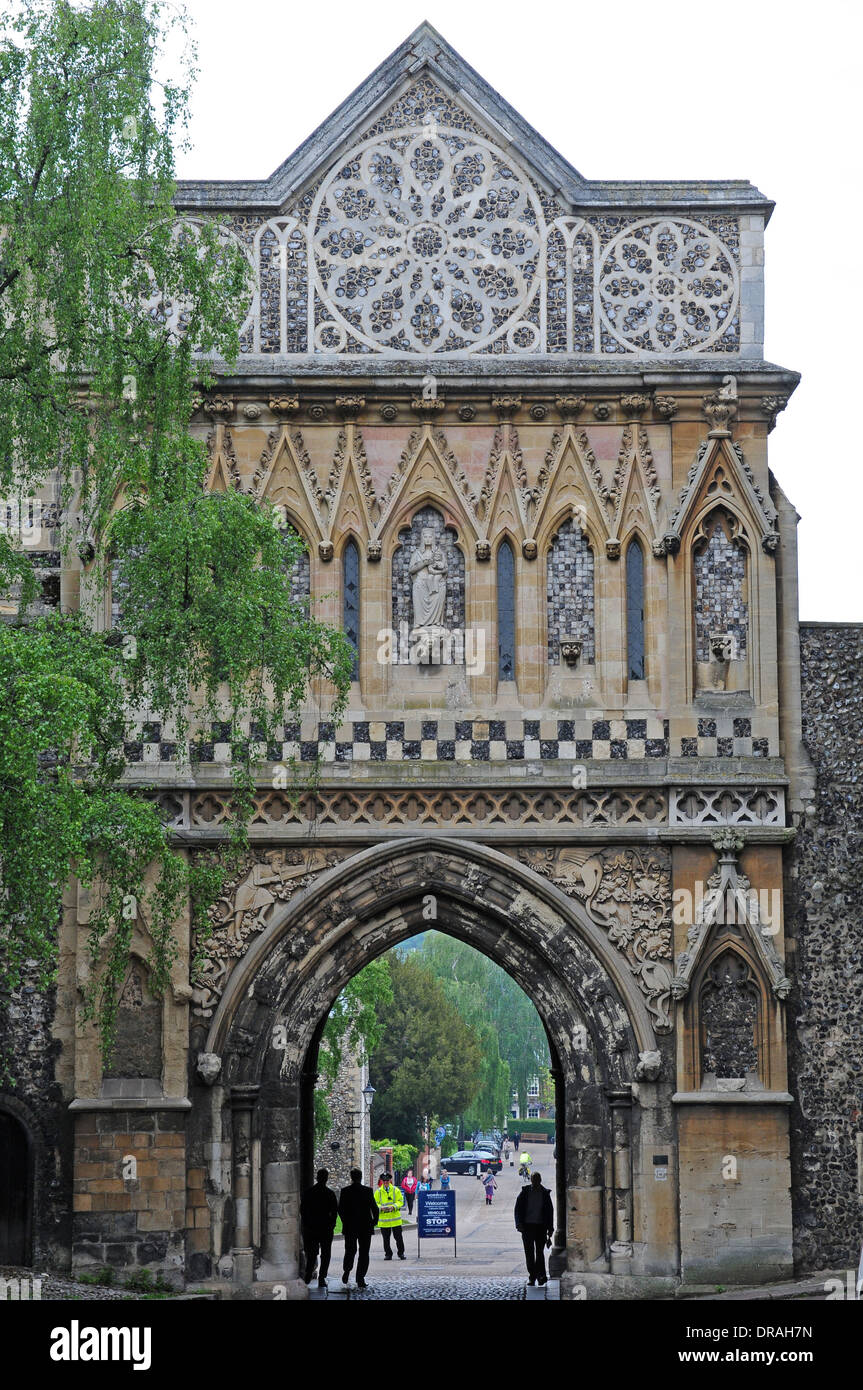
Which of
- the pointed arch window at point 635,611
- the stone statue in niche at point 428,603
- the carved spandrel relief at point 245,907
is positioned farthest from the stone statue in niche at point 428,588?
the carved spandrel relief at point 245,907

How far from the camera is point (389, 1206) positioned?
25.7 m

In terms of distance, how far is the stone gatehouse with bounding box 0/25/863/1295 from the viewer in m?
18.1

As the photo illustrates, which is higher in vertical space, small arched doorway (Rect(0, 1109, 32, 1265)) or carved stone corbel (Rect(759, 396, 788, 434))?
carved stone corbel (Rect(759, 396, 788, 434))

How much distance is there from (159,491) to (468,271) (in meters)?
5.07

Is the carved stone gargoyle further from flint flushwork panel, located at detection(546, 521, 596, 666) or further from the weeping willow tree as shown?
the weeping willow tree

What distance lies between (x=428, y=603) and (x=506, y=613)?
2.43ft

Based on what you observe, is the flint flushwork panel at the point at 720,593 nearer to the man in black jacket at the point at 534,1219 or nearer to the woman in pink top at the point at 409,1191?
the man in black jacket at the point at 534,1219

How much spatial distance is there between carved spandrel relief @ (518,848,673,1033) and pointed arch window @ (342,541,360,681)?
2454 millimetres

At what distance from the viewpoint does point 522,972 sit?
18.7m

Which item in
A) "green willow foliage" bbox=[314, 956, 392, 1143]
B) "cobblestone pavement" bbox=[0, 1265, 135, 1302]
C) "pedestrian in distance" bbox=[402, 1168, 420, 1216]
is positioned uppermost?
"green willow foliage" bbox=[314, 956, 392, 1143]

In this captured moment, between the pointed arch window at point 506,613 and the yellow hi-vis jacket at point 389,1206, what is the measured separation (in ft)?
30.1

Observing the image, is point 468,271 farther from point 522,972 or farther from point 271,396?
point 522,972

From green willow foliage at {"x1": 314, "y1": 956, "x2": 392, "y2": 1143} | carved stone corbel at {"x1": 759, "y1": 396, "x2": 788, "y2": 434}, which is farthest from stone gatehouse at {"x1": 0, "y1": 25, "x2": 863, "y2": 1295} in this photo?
green willow foliage at {"x1": 314, "y1": 956, "x2": 392, "y2": 1143}

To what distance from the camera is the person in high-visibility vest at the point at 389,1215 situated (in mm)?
25234
